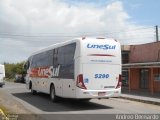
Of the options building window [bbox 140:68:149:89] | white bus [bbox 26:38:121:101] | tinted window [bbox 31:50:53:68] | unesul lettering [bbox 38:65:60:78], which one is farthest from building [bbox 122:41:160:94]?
white bus [bbox 26:38:121:101]

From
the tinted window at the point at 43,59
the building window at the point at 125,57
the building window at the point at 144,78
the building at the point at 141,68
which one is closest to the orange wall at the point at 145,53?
the building at the point at 141,68

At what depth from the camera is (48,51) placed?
2359cm

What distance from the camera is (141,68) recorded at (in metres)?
36.7

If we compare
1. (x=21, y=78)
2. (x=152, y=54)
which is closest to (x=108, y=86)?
(x=152, y=54)

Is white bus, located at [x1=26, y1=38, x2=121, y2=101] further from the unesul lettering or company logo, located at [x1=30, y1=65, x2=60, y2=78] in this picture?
company logo, located at [x1=30, y1=65, x2=60, y2=78]

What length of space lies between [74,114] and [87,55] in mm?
3292

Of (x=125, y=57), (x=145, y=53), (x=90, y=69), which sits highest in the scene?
(x=145, y=53)

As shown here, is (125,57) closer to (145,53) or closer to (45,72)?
(145,53)

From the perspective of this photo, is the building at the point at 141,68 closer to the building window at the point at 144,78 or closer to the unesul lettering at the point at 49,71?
the building window at the point at 144,78

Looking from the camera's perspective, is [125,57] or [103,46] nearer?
[103,46]

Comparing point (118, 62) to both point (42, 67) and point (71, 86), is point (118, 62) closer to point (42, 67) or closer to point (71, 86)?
point (71, 86)

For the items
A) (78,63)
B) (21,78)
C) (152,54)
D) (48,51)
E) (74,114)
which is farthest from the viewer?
(21,78)

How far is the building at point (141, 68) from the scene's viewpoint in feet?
112

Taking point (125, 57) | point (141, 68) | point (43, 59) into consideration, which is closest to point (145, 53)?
point (141, 68)
